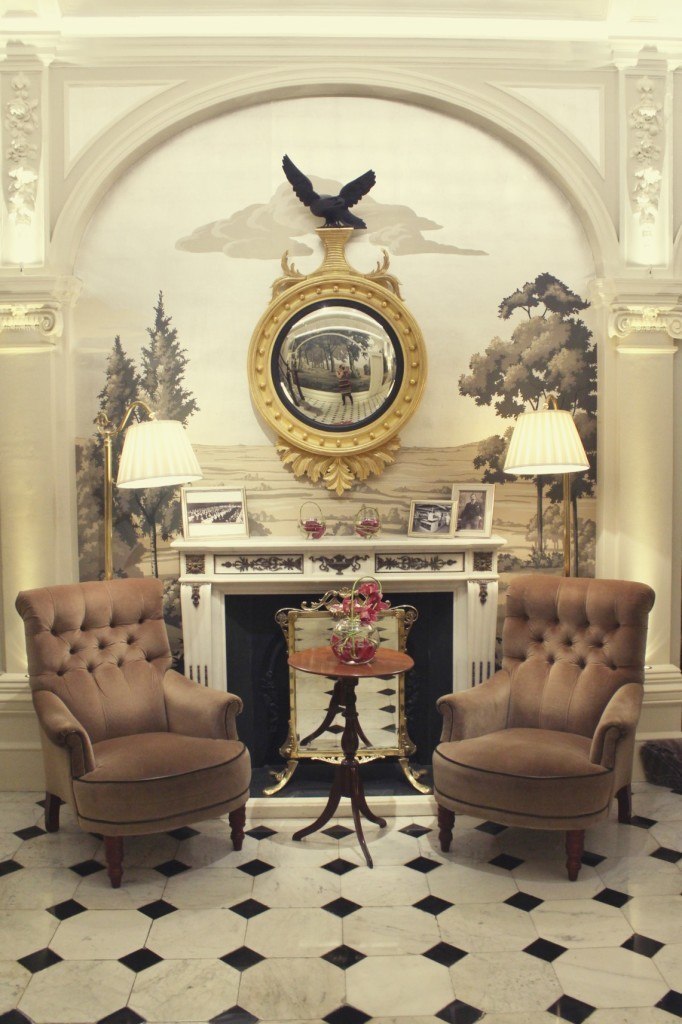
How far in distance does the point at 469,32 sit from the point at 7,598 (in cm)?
383

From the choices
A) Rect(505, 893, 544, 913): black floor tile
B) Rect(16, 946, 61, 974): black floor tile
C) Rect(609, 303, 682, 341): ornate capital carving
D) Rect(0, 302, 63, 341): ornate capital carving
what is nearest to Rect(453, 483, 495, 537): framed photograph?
Rect(609, 303, 682, 341): ornate capital carving

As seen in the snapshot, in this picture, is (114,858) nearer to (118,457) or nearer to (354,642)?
(354,642)

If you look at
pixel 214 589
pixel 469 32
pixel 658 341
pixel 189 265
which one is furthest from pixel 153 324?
pixel 658 341

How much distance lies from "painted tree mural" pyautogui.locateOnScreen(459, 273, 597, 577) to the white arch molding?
31 cm

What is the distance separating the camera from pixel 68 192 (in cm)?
493

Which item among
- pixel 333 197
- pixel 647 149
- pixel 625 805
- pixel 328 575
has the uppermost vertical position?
pixel 647 149

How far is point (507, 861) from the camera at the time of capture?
4008mm

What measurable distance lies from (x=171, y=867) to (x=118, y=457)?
2.15 metres

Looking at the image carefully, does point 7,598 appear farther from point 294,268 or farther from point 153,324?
point 294,268

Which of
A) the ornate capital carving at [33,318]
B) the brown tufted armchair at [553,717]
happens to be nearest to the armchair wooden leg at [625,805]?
the brown tufted armchair at [553,717]

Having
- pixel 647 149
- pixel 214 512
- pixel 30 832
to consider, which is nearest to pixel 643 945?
pixel 30 832

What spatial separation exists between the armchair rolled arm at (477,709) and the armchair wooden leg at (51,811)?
1793mm

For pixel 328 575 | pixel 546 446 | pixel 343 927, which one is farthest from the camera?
pixel 328 575

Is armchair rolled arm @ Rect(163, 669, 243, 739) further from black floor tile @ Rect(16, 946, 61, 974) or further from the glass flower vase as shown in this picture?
black floor tile @ Rect(16, 946, 61, 974)
